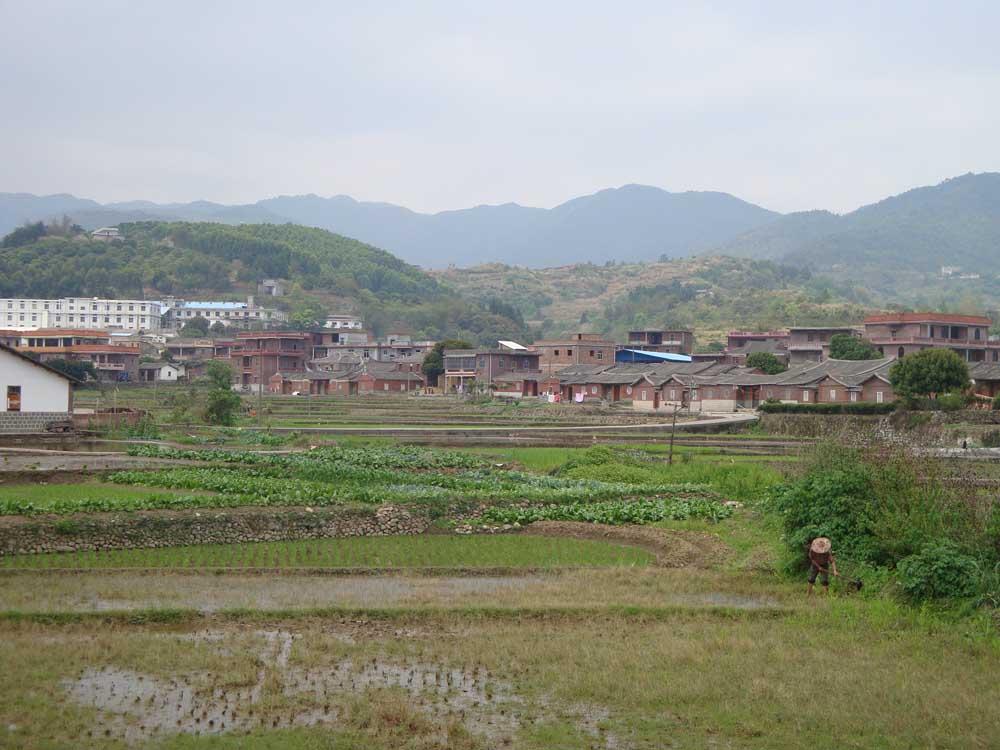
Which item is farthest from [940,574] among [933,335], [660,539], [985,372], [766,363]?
[933,335]

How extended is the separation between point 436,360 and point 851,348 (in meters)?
35.2

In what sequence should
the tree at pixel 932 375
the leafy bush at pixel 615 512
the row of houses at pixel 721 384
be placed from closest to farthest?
1. the leafy bush at pixel 615 512
2. the tree at pixel 932 375
3. the row of houses at pixel 721 384

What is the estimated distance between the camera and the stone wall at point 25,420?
39634mm

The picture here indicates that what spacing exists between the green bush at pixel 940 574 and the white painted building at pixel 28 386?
34855mm

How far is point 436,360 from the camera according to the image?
92562 millimetres

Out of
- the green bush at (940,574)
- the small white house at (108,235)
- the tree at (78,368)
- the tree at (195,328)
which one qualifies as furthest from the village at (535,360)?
the green bush at (940,574)

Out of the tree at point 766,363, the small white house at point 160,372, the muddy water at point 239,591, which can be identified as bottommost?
the small white house at point 160,372

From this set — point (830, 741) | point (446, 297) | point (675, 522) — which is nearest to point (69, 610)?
point (830, 741)

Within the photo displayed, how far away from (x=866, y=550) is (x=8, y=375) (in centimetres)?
3411

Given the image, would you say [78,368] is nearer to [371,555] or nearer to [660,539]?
[371,555]

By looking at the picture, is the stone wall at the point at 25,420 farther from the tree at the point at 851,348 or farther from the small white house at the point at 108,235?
the small white house at the point at 108,235

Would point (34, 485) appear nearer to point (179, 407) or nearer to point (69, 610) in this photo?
point (69, 610)

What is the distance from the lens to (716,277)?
19725 centimetres

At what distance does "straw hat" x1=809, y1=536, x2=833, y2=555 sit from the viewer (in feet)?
54.0
